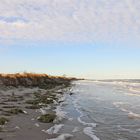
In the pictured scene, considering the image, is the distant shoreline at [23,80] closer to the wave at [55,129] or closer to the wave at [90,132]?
the wave at [55,129]

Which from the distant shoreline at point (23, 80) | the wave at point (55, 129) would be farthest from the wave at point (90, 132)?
the distant shoreline at point (23, 80)

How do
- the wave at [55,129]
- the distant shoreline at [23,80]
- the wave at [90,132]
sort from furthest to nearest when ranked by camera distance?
the distant shoreline at [23,80], the wave at [55,129], the wave at [90,132]

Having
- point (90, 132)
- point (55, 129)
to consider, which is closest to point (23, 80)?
point (55, 129)

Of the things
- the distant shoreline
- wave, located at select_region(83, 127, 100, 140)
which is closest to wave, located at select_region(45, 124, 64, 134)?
wave, located at select_region(83, 127, 100, 140)

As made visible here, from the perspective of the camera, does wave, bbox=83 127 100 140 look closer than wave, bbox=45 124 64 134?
Yes

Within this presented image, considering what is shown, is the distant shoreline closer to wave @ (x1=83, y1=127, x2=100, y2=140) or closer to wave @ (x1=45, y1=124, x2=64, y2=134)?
wave @ (x1=45, y1=124, x2=64, y2=134)

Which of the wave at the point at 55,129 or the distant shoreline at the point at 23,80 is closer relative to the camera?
the wave at the point at 55,129

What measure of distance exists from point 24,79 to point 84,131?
116ft

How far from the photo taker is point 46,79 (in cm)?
6016

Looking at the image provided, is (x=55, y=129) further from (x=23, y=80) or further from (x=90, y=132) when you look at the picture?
(x=23, y=80)

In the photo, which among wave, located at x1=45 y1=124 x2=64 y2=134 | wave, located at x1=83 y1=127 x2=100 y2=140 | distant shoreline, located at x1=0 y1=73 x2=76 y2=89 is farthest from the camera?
distant shoreline, located at x1=0 y1=73 x2=76 y2=89

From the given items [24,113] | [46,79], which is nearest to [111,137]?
[24,113]

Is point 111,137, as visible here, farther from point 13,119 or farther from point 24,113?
point 24,113

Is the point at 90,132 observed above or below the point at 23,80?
below
